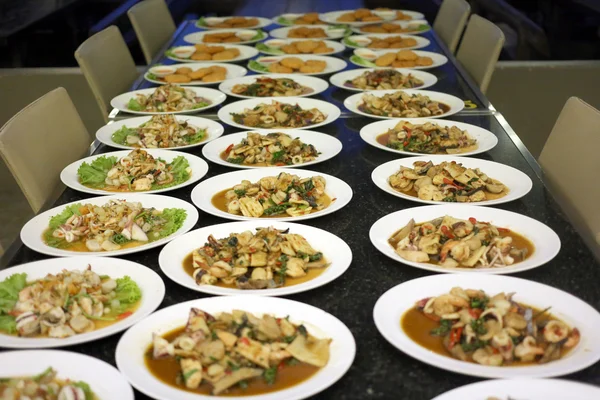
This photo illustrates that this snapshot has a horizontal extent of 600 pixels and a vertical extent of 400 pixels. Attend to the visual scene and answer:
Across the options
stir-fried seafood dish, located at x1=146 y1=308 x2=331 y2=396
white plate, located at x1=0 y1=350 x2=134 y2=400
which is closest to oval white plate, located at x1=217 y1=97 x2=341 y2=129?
stir-fried seafood dish, located at x1=146 y1=308 x2=331 y2=396

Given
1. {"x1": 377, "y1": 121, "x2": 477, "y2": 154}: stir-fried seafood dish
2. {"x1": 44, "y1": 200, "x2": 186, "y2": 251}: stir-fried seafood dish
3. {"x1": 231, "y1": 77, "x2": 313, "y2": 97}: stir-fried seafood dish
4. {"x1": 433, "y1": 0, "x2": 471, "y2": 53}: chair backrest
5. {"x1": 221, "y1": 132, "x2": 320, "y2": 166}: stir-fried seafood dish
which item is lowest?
{"x1": 433, "y1": 0, "x2": 471, "y2": 53}: chair backrest

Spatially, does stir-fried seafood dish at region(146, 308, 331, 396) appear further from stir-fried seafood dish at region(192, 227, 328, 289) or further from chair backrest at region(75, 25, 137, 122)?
chair backrest at region(75, 25, 137, 122)

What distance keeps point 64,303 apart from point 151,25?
3.41 metres

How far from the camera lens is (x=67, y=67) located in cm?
588

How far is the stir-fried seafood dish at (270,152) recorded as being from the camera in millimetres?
2752

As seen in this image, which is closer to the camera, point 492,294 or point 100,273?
point 492,294

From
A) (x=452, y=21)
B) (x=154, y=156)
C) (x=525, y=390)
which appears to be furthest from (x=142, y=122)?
(x=452, y=21)

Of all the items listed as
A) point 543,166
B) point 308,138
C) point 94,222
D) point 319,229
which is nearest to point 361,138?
point 308,138

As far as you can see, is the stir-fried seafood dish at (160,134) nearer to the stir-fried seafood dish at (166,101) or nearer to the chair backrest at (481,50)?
the stir-fried seafood dish at (166,101)

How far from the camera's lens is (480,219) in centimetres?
222

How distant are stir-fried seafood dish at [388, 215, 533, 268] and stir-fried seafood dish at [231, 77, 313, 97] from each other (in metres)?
1.67

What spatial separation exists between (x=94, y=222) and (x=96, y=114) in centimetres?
378

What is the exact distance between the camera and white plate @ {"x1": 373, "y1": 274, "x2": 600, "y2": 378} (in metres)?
1.47

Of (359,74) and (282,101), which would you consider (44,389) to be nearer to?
(282,101)
